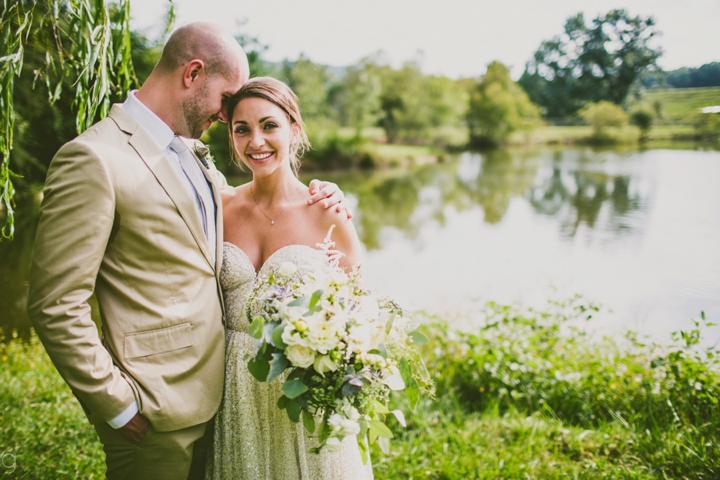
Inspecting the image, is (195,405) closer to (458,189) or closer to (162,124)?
(162,124)

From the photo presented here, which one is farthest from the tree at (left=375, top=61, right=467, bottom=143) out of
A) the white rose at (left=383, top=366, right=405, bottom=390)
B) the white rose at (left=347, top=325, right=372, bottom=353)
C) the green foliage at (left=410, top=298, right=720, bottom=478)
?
the white rose at (left=347, top=325, right=372, bottom=353)

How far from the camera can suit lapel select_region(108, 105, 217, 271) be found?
1.75 m

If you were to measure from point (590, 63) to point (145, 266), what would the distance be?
156 ft

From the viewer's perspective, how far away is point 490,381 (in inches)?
166

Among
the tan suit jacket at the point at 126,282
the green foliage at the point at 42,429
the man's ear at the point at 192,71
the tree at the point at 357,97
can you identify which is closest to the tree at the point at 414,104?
the tree at the point at 357,97

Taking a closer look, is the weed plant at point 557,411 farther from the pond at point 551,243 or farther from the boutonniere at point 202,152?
the boutonniere at point 202,152

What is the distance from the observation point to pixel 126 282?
168 cm

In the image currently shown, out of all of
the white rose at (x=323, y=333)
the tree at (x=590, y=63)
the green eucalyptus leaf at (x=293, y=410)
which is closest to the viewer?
the white rose at (x=323, y=333)

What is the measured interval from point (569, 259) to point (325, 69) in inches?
1131

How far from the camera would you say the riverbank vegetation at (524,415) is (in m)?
2.86

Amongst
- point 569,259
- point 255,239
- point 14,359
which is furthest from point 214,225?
point 569,259

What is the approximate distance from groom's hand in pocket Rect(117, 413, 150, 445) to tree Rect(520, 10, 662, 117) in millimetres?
25238

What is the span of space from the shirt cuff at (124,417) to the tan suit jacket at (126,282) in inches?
0.9

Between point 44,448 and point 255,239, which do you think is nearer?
point 255,239
